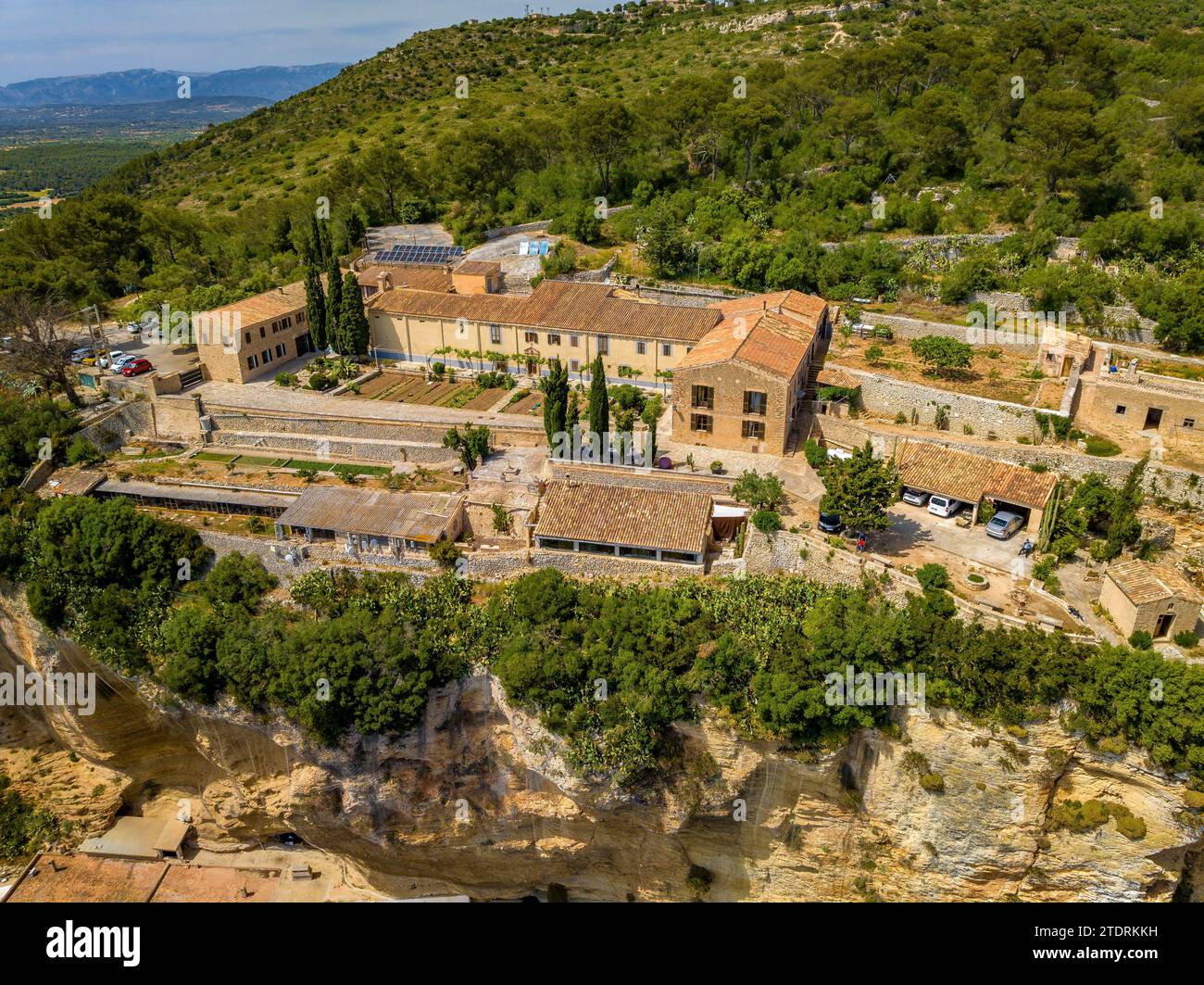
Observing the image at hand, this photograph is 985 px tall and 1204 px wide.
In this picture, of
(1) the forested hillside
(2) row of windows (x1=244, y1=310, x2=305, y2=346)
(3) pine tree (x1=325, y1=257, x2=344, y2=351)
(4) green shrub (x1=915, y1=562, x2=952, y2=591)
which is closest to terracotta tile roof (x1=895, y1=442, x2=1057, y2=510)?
(4) green shrub (x1=915, y1=562, x2=952, y2=591)

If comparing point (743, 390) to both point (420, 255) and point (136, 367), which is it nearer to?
point (420, 255)

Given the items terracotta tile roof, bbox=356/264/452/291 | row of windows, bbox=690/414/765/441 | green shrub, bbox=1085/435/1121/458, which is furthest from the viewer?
terracotta tile roof, bbox=356/264/452/291

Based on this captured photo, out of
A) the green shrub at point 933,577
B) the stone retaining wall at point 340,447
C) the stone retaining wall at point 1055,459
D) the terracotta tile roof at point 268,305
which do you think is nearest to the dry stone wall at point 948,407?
the stone retaining wall at point 1055,459

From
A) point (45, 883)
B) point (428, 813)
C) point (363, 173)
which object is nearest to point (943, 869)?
point (428, 813)

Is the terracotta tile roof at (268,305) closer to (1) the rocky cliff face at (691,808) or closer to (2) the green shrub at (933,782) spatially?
(1) the rocky cliff face at (691,808)

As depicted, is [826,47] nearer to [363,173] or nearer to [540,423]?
[363,173]

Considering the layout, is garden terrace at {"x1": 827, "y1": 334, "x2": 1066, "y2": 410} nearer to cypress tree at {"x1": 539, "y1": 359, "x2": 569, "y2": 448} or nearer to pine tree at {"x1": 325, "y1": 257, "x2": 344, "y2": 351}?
cypress tree at {"x1": 539, "y1": 359, "x2": 569, "y2": 448}

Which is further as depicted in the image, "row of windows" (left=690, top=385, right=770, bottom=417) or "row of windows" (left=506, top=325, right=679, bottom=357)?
"row of windows" (left=506, top=325, right=679, bottom=357)

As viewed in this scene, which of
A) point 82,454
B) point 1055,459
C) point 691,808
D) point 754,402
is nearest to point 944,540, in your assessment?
point 1055,459
